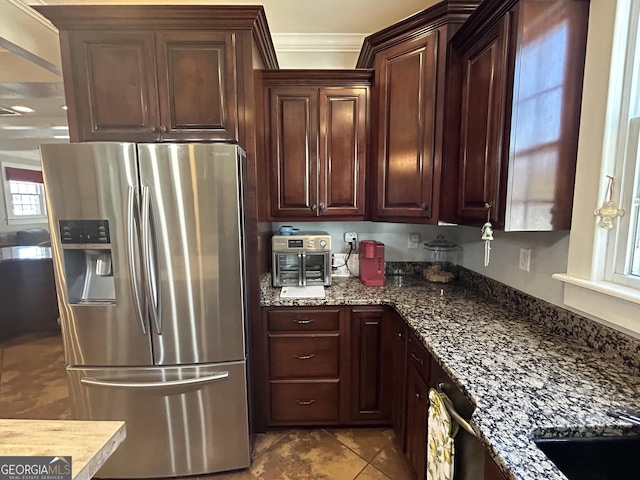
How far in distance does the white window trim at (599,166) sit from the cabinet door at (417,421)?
750mm

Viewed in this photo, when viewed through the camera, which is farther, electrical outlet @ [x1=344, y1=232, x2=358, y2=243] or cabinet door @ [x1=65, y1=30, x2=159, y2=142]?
electrical outlet @ [x1=344, y1=232, x2=358, y2=243]

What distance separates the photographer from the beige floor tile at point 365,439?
191cm

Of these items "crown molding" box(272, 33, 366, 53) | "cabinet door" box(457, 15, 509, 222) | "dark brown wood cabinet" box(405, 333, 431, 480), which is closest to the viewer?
"cabinet door" box(457, 15, 509, 222)

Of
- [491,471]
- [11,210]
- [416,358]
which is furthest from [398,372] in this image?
[11,210]

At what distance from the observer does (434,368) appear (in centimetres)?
128

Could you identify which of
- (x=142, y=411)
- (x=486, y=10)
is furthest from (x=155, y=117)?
(x=486, y=10)

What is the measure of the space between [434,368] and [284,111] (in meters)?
1.78

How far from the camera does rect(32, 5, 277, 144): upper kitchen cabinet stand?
1.64 metres

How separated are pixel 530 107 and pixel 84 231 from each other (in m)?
2.08

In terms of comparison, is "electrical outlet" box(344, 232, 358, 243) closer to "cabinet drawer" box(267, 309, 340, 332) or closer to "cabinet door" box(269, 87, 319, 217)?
"cabinet door" box(269, 87, 319, 217)

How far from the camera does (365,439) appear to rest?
2002 millimetres

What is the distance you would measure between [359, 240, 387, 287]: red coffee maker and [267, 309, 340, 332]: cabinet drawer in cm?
43

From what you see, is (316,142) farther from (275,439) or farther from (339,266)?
(275,439)

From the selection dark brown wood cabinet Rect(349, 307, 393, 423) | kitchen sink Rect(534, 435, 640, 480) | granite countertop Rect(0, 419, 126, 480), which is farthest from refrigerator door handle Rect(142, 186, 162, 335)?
kitchen sink Rect(534, 435, 640, 480)
